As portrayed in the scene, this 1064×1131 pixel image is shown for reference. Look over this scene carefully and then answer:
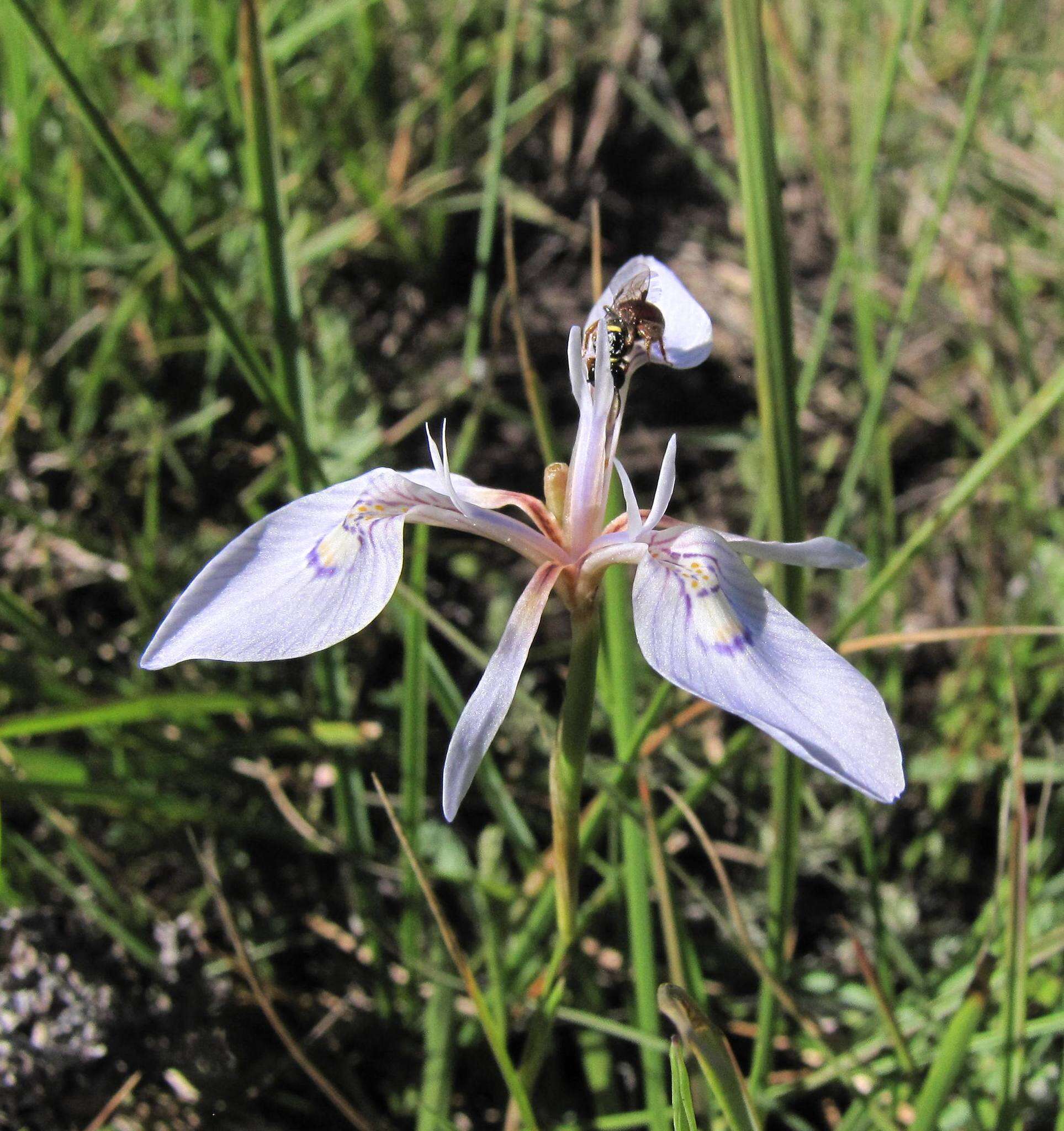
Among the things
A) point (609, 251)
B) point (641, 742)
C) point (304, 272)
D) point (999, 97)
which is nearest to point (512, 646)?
point (641, 742)

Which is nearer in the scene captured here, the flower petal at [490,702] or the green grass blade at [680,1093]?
the green grass blade at [680,1093]

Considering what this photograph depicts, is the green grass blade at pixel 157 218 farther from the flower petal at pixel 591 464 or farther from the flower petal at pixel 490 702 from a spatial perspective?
the flower petal at pixel 490 702

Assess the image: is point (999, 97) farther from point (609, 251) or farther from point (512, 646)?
point (512, 646)

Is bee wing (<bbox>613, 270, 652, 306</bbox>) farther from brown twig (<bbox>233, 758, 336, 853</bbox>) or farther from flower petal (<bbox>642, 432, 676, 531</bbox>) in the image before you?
brown twig (<bbox>233, 758, 336, 853</bbox>)

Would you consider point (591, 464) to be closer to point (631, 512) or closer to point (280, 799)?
point (631, 512)

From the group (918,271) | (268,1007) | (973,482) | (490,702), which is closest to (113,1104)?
(268,1007)

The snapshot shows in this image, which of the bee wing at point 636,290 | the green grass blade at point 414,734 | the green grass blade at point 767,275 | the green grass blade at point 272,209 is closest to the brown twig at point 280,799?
the green grass blade at point 414,734
